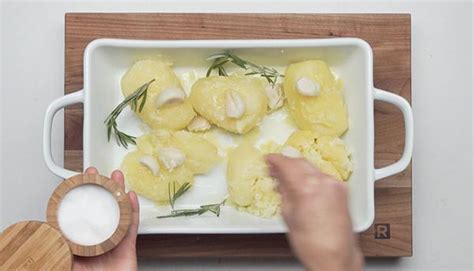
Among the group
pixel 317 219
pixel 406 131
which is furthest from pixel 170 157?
pixel 317 219

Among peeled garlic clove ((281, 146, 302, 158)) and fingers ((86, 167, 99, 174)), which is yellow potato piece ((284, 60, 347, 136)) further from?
fingers ((86, 167, 99, 174))

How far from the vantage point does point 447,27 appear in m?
0.91

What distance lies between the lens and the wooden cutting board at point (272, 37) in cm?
86

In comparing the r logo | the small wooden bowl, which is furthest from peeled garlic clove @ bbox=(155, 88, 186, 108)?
Result: the r logo

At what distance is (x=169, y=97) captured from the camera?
820 mm

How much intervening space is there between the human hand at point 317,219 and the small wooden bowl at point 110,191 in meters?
0.29

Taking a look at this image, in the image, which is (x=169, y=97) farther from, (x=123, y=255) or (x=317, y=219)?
(x=317, y=219)

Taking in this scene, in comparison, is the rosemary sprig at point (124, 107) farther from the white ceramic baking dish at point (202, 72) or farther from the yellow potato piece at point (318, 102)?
the yellow potato piece at point (318, 102)

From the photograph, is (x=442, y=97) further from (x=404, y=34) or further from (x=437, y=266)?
(x=437, y=266)

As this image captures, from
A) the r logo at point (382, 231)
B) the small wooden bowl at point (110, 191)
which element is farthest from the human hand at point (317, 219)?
the r logo at point (382, 231)

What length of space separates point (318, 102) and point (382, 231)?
0.56 ft

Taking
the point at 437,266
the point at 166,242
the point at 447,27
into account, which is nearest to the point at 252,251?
the point at 166,242

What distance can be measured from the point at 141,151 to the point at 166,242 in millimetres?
109

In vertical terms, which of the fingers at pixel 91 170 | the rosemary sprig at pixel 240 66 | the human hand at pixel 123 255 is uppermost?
the rosemary sprig at pixel 240 66
